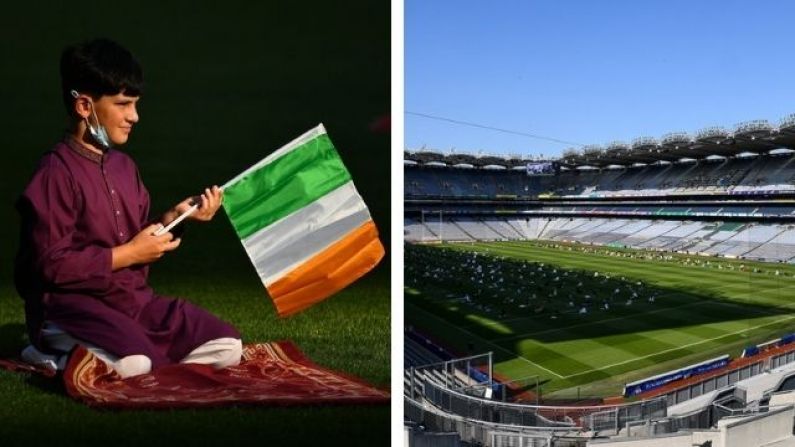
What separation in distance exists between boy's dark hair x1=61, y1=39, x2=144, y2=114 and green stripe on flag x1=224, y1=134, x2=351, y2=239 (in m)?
0.56

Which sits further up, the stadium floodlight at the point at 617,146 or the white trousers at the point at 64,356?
the stadium floodlight at the point at 617,146

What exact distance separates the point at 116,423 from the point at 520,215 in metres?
4.23

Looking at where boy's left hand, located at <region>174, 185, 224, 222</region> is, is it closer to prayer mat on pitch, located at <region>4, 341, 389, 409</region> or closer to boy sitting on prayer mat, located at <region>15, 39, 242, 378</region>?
boy sitting on prayer mat, located at <region>15, 39, 242, 378</region>

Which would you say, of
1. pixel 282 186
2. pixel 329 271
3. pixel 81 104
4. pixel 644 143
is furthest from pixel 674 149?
pixel 81 104

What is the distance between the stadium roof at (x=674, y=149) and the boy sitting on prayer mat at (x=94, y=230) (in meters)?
2.80

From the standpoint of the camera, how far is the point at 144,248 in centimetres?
231

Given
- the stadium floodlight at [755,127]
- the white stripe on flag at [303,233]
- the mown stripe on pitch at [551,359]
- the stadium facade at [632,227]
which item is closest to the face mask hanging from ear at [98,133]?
the white stripe on flag at [303,233]

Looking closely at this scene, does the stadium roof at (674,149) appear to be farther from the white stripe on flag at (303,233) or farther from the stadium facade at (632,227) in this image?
the white stripe on flag at (303,233)

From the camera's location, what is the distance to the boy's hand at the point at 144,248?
7.47 ft

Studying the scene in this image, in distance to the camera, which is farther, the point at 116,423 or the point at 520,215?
the point at 520,215

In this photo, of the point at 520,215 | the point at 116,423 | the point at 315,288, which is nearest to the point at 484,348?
the point at 520,215

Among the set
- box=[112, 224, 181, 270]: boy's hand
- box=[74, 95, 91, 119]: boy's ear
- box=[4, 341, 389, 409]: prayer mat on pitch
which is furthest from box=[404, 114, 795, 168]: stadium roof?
box=[74, 95, 91, 119]: boy's ear

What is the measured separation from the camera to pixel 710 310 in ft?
18.7

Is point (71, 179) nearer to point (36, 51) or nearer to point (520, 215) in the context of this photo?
point (36, 51)
